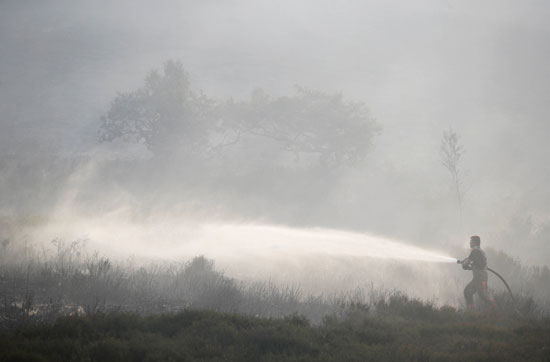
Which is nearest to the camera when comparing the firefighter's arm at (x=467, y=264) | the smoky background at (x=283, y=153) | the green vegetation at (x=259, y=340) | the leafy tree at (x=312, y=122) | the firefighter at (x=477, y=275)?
the green vegetation at (x=259, y=340)

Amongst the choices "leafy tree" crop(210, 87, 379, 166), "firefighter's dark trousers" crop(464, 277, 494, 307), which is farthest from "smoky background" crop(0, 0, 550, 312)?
"firefighter's dark trousers" crop(464, 277, 494, 307)

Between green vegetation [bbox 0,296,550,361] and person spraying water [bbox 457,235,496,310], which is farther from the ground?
person spraying water [bbox 457,235,496,310]

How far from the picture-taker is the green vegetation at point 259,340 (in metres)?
6.33

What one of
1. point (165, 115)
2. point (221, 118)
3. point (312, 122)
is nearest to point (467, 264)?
point (165, 115)

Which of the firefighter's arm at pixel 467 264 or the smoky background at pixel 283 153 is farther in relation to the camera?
the smoky background at pixel 283 153

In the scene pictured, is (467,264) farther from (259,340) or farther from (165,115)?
(165,115)

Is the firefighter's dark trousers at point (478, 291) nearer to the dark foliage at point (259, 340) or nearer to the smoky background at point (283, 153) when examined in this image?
the dark foliage at point (259, 340)

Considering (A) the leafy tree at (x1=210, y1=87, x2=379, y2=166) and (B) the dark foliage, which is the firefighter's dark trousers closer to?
(B) the dark foliage

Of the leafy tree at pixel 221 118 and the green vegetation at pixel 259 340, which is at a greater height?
the leafy tree at pixel 221 118

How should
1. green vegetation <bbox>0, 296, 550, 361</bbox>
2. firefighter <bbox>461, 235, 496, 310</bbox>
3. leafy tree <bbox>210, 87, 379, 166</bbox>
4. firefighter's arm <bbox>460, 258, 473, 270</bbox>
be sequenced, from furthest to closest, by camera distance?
leafy tree <bbox>210, 87, 379, 166</bbox>
firefighter's arm <bbox>460, 258, 473, 270</bbox>
firefighter <bbox>461, 235, 496, 310</bbox>
green vegetation <bbox>0, 296, 550, 361</bbox>

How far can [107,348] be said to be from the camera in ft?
20.8

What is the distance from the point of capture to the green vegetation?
249 inches

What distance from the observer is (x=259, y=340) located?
24.0ft

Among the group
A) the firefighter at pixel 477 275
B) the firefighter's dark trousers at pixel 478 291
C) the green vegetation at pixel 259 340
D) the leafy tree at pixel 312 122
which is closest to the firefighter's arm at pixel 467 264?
the firefighter at pixel 477 275
